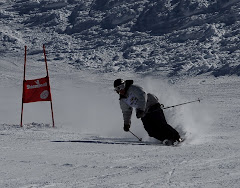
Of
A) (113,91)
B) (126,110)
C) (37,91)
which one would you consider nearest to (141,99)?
(126,110)

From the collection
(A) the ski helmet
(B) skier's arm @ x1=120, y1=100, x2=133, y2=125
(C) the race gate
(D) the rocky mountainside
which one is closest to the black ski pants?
(B) skier's arm @ x1=120, y1=100, x2=133, y2=125

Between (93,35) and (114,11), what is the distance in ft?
13.7

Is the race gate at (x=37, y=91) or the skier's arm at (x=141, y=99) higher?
the skier's arm at (x=141, y=99)

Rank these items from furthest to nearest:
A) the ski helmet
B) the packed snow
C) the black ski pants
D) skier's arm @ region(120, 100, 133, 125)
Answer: skier's arm @ region(120, 100, 133, 125), the ski helmet, the black ski pants, the packed snow

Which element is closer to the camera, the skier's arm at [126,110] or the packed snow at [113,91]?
the packed snow at [113,91]

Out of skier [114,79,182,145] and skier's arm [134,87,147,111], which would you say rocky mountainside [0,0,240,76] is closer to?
skier [114,79,182,145]

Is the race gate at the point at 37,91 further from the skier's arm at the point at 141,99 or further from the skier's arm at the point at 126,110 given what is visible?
the skier's arm at the point at 141,99

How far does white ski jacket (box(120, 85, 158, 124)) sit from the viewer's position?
7605 mm

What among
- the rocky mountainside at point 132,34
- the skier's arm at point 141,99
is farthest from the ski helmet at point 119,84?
the rocky mountainside at point 132,34

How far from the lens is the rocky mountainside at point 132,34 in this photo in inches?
1492

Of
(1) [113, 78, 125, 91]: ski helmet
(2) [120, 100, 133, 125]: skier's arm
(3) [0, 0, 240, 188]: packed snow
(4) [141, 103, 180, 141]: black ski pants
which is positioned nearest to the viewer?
(3) [0, 0, 240, 188]: packed snow

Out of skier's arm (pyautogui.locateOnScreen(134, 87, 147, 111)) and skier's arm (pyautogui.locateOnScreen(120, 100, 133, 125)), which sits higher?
skier's arm (pyautogui.locateOnScreen(134, 87, 147, 111))

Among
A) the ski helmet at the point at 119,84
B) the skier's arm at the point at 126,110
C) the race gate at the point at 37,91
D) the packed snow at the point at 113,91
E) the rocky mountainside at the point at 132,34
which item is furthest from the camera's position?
the rocky mountainside at the point at 132,34

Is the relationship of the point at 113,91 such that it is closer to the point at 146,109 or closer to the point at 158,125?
the point at 146,109
